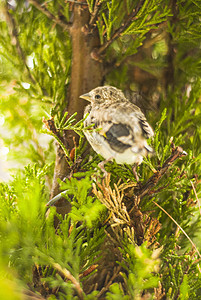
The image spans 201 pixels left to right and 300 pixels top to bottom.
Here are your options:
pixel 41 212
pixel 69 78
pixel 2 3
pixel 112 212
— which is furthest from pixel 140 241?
pixel 2 3

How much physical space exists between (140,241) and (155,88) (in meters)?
0.43

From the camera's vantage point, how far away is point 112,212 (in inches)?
19.7

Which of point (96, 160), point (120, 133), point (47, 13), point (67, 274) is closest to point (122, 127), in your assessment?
point (120, 133)

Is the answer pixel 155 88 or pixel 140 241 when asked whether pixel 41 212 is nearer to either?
pixel 140 241

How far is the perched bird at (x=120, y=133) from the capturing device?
1.58ft

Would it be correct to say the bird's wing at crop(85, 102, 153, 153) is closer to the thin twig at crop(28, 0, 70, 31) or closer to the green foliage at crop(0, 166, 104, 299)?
the green foliage at crop(0, 166, 104, 299)

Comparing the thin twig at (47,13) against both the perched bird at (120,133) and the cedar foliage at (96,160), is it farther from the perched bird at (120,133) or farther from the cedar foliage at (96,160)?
the perched bird at (120,133)

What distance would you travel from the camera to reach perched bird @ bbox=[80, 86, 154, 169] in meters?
0.48

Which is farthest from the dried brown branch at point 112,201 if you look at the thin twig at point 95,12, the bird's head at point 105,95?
the thin twig at point 95,12

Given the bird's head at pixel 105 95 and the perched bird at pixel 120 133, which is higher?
the bird's head at pixel 105 95

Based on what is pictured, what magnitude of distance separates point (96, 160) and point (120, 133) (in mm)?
116

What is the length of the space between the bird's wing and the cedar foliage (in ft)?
0.10

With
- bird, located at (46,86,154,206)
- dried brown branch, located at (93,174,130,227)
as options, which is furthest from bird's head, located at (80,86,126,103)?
dried brown branch, located at (93,174,130,227)

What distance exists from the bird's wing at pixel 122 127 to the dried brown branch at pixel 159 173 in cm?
5
